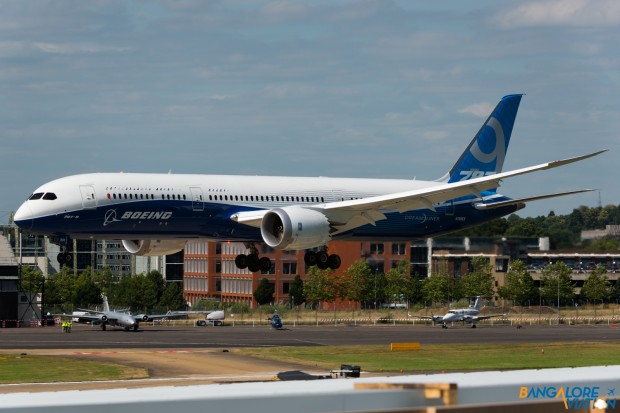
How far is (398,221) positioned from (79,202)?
19.9 m

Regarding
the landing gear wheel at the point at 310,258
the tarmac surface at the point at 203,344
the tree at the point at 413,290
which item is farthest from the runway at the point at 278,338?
the tree at the point at 413,290

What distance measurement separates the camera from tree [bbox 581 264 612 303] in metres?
152

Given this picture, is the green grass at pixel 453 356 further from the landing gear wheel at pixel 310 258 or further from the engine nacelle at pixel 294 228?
the engine nacelle at pixel 294 228

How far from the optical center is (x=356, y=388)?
9883mm

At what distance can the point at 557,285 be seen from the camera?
152 meters

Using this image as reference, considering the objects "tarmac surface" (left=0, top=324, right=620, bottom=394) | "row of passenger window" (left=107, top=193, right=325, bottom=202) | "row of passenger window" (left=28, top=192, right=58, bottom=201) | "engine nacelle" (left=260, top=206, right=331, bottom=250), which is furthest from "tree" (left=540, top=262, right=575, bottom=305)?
"row of passenger window" (left=28, top=192, right=58, bottom=201)

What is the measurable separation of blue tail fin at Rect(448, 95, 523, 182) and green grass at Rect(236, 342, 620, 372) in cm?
1101

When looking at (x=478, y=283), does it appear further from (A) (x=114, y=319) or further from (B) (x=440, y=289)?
(A) (x=114, y=319)

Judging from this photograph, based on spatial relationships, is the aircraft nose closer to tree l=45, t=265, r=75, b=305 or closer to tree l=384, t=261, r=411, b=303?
tree l=384, t=261, r=411, b=303

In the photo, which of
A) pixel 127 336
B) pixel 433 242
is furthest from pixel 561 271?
pixel 127 336

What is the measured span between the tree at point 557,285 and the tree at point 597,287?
2107 mm

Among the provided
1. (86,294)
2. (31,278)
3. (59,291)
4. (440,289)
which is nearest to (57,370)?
(31,278)

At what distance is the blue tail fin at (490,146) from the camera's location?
7306 cm

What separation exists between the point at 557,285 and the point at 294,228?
97.4 metres
